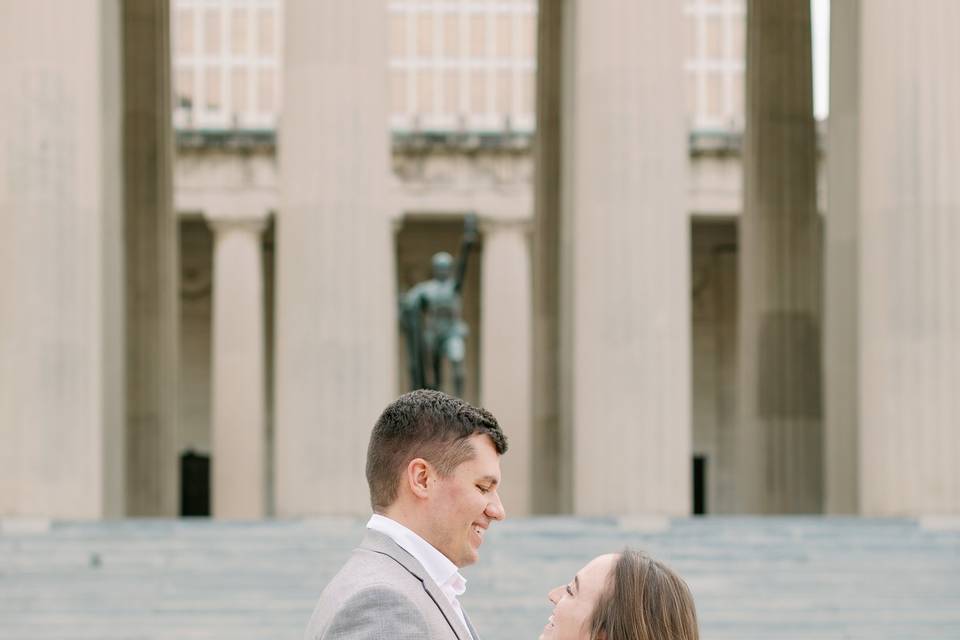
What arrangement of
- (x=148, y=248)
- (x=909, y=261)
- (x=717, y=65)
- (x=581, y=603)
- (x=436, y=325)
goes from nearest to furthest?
(x=581, y=603)
(x=909, y=261)
(x=436, y=325)
(x=148, y=248)
(x=717, y=65)

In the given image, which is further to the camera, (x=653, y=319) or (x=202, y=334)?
(x=202, y=334)

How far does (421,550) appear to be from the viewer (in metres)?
10.6

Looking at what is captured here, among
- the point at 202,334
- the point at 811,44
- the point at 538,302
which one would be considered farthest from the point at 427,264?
the point at 811,44

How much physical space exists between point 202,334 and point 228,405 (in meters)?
20.2

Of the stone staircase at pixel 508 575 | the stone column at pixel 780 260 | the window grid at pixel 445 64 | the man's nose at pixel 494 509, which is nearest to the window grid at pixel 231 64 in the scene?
the window grid at pixel 445 64

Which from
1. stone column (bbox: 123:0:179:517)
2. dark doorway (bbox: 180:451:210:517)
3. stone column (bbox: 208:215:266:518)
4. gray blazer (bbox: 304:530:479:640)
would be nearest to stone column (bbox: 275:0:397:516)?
stone column (bbox: 123:0:179:517)

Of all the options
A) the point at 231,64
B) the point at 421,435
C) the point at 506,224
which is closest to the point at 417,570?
the point at 421,435

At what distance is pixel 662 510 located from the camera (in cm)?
6350

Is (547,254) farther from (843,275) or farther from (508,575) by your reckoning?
(508,575)

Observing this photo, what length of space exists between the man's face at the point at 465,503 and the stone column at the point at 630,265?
53133 mm

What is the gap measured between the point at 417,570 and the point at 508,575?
37772 mm

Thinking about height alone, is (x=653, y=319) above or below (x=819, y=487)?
above

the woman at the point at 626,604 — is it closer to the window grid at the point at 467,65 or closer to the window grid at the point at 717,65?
the window grid at the point at 467,65

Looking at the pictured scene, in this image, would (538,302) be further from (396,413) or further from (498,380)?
(396,413)
